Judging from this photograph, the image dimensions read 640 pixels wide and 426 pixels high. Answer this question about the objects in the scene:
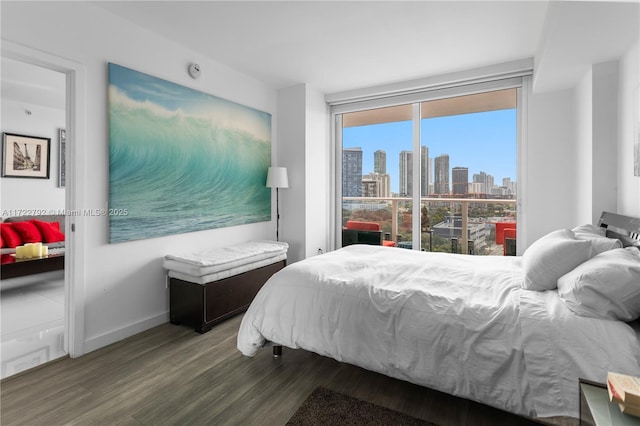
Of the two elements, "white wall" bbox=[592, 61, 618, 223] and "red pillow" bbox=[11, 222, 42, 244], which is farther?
"red pillow" bbox=[11, 222, 42, 244]

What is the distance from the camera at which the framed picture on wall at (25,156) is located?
5031 millimetres

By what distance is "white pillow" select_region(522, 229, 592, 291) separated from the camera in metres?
1.79

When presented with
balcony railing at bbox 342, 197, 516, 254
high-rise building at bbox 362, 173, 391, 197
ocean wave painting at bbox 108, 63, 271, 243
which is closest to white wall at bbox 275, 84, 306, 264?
ocean wave painting at bbox 108, 63, 271, 243

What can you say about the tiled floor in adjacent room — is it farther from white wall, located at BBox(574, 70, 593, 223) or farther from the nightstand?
white wall, located at BBox(574, 70, 593, 223)

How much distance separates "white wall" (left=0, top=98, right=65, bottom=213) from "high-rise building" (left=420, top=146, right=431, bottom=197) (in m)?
5.94

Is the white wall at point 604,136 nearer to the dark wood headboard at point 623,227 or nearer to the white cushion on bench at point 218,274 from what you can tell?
the dark wood headboard at point 623,227

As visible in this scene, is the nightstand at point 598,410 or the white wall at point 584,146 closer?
the nightstand at point 598,410

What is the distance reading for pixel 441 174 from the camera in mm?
4273

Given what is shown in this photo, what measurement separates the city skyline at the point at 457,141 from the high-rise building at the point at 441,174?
0.17 feet

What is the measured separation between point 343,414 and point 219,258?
1848 millimetres

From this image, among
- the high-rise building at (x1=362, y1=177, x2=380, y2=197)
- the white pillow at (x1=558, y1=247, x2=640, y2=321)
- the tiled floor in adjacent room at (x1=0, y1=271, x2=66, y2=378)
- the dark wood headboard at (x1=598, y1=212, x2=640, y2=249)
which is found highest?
the high-rise building at (x1=362, y1=177, x2=380, y2=197)

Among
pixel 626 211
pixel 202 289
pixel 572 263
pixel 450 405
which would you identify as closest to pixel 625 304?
pixel 572 263

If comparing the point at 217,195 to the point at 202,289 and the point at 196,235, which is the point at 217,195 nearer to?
the point at 196,235

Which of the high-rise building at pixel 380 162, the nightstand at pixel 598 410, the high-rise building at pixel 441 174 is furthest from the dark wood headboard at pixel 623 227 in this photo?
the high-rise building at pixel 380 162
